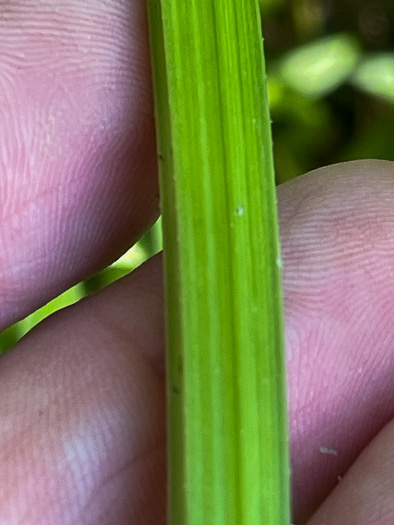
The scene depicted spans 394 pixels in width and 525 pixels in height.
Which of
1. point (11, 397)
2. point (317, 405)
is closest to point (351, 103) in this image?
point (317, 405)

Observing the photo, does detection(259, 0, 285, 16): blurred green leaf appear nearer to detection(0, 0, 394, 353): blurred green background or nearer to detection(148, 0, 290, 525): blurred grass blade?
detection(0, 0, 394, 353): blurred green background

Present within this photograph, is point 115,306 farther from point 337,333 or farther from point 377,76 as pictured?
point 377,76

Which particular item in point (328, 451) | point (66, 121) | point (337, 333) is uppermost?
point (66, 121)

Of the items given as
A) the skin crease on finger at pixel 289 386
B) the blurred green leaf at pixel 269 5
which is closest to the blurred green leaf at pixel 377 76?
the blurred green leaf at pixel 269 5

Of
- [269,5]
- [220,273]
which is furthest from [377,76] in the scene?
[220,273]

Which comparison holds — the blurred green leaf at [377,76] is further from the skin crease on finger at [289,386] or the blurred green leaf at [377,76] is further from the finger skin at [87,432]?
the finger skin at [87,432]

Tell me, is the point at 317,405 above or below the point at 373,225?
below

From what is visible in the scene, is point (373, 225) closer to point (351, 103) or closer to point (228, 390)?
point (228, 390)
